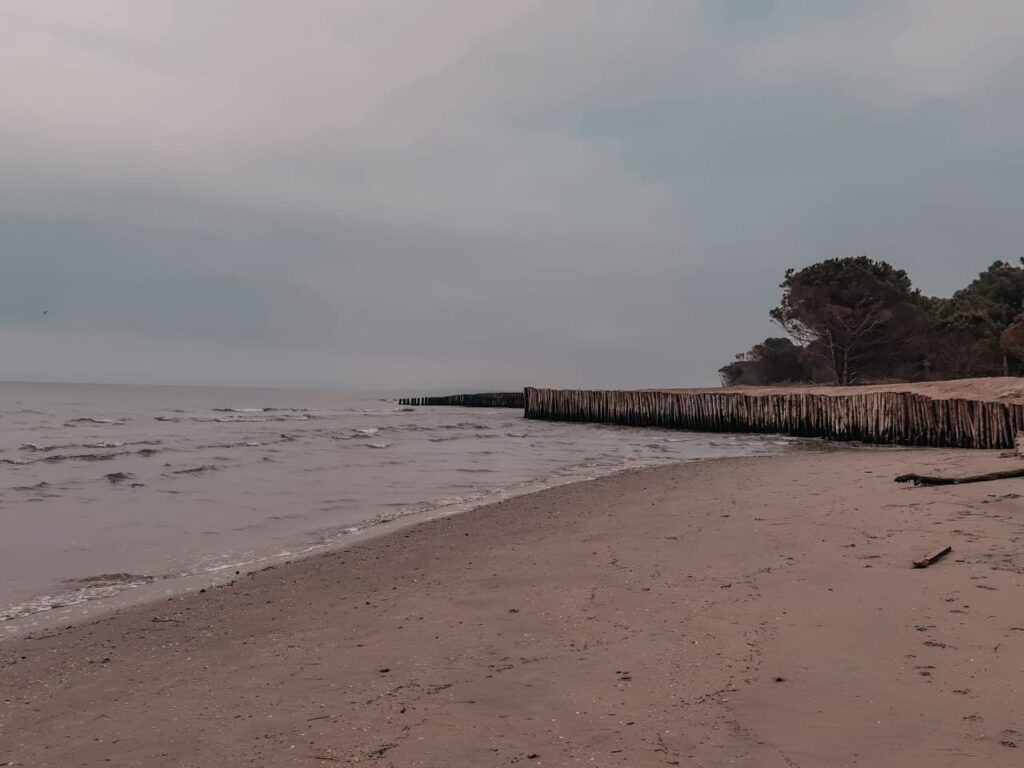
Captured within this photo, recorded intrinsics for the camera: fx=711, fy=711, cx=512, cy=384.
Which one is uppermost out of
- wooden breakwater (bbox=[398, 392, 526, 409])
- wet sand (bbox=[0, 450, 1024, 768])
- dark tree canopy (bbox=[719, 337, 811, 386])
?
dark tree canopy (bbox=[719, 337, 811, 386])

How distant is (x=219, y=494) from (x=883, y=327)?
139 ft

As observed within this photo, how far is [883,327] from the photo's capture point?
43906 mm

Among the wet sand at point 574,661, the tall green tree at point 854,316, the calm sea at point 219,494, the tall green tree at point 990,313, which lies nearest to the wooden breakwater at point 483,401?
the tall green tree at point 854,316

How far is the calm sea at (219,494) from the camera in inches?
285

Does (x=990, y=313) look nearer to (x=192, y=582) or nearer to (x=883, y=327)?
(x=883, y=327)

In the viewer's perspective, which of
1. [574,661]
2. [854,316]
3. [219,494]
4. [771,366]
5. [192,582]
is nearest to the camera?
[574,661]

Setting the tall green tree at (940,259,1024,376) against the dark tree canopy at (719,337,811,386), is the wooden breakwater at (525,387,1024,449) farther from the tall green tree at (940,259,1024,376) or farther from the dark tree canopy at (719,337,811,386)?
the dark tree canopy at (719,337,811,386)

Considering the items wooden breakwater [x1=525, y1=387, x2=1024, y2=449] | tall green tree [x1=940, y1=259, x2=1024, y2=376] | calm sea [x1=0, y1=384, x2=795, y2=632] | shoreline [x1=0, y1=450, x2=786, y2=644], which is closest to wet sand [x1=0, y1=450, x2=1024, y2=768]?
shoreline [x1=0, y1=450, x2=786, y2=644]

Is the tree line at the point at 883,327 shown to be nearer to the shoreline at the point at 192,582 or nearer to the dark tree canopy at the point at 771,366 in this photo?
the dark tree canopy at the point at 771,366

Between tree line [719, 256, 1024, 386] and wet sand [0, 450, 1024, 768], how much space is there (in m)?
39.3

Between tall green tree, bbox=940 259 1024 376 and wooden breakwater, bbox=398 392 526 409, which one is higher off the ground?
tall green tree, bbox=940 259 1024 376

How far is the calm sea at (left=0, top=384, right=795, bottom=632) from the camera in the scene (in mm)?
7246

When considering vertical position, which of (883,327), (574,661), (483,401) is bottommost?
(574,661)

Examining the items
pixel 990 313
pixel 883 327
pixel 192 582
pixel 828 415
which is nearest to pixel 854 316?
Answer: pixel 883 327
